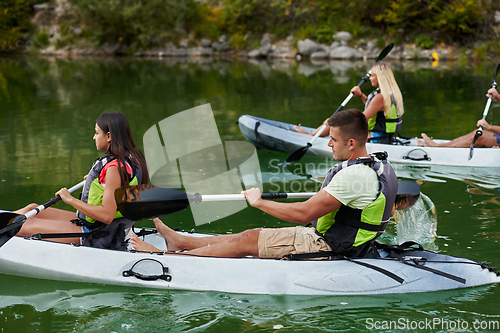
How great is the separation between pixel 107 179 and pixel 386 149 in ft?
15.1

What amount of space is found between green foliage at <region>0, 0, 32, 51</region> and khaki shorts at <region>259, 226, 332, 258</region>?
33237mm

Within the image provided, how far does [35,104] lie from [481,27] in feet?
65.6

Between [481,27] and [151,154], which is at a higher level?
[481,27]

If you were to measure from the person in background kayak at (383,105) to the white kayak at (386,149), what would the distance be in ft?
0.63

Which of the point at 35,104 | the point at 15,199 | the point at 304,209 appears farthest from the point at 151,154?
the point at 35,104

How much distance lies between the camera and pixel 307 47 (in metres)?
26.7

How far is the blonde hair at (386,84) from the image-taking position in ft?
21.6

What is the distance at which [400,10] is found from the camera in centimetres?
2533

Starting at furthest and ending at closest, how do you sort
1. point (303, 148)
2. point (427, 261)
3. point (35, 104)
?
1. point (35, 104)
2. point (303, 148)
3. point (427, 261)

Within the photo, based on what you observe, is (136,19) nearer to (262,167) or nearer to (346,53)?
(346,53)

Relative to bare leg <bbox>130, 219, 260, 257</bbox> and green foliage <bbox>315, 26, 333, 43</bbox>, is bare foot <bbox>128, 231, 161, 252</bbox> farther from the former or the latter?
green foliage <bbox>315, 26, 333, 43</bbox>

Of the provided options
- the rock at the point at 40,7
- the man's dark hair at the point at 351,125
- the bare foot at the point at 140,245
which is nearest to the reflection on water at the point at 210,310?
the bare foot at the point at 140,245

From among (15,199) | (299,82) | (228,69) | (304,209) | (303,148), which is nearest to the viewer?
(304,209)

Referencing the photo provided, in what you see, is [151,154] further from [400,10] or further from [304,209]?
[400,10]
